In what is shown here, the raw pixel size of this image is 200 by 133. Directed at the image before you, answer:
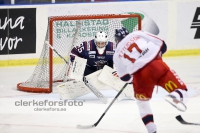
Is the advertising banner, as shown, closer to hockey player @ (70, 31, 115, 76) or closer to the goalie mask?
hockey player @ (70, 31, 115, 76)

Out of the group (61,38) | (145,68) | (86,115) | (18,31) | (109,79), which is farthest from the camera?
(18,31)

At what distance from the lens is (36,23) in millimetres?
9172

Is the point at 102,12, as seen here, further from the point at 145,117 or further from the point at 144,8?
the point at 145,117

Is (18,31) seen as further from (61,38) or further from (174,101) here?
(174,101)

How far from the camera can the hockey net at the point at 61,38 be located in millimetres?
7773

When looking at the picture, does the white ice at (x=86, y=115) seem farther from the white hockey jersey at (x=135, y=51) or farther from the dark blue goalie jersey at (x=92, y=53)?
the white hockey jersey at (x=135, y=51)

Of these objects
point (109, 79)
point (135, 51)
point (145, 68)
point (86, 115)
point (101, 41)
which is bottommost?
point (86, 115)

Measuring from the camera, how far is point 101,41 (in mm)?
7316

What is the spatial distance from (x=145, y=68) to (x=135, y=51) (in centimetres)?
15

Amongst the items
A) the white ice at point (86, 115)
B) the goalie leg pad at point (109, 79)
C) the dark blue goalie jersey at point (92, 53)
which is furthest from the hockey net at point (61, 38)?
the goalie leg pad at point (109, 79)

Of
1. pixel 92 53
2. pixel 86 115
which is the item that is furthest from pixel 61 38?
pixel 86 115

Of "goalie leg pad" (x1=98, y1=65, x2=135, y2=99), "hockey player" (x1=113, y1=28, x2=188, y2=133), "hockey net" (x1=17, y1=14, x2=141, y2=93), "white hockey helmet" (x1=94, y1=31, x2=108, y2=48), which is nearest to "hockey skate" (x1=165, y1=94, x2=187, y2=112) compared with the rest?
"hockey player" (x1=113, y1=28, x2=188, y2=133)

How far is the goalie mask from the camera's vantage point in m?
7.31

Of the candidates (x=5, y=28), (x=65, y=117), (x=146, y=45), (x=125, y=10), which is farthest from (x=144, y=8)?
(x=146, y=45)
